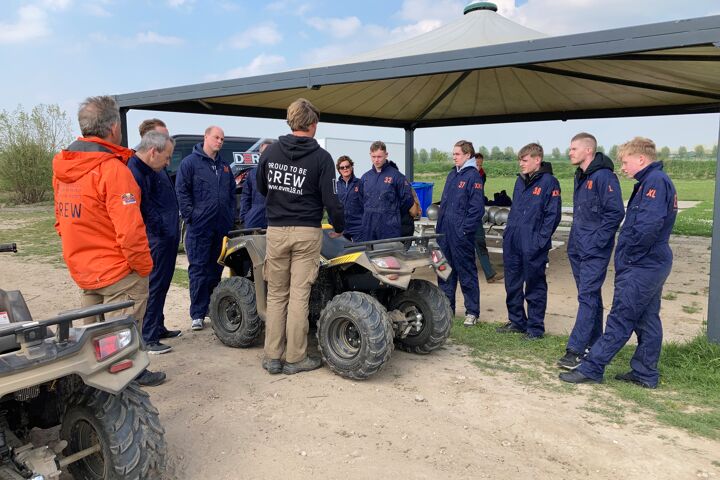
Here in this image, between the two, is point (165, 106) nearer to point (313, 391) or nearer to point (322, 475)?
point (313, 391)

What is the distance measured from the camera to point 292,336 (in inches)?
159

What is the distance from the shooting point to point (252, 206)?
603 centimetres

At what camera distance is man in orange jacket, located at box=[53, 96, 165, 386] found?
10.1 feet

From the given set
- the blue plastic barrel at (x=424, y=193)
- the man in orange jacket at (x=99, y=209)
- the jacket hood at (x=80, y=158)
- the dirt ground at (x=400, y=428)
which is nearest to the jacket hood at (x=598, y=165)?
the dirt ground at (x=400, y=428)

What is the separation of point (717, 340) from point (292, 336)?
329 cm

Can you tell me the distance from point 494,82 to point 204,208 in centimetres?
503

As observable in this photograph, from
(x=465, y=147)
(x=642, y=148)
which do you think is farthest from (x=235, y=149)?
(x=642, y=148)

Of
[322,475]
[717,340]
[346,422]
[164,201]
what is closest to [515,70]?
[717,340]

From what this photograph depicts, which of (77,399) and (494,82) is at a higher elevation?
(494,82)

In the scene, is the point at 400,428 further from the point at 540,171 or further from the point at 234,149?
the point at 234,149

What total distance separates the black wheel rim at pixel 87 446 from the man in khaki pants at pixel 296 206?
69.5 inches

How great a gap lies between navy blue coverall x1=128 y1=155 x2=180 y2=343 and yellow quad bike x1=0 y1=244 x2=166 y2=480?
5.71 feet

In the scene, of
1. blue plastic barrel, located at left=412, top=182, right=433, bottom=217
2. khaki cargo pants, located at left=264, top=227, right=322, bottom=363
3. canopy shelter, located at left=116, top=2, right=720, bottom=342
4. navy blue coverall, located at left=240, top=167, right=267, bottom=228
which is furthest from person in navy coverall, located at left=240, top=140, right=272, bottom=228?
blue plastic barrel, located at left=412, top=182, right=433, bottom=217

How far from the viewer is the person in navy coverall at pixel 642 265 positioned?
3600 mm
